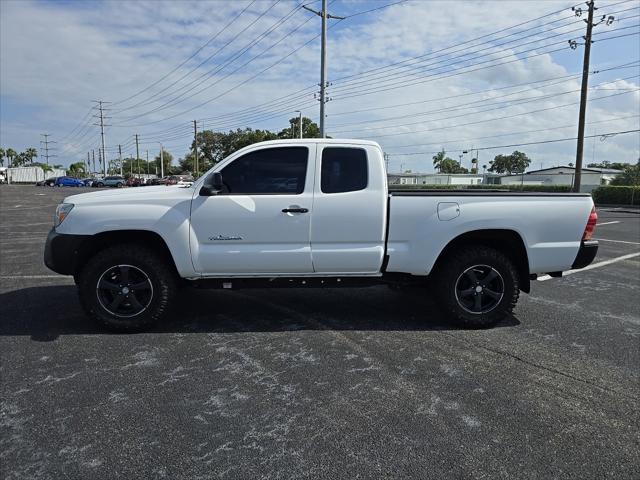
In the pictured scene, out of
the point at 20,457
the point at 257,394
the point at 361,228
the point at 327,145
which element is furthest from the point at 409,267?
the point at 20,457

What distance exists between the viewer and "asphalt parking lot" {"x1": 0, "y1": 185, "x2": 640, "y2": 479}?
2.71 metres

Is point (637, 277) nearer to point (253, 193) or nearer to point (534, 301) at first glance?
point (534, 301)

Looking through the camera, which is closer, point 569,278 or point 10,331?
point 10,331

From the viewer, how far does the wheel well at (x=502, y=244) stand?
505 cm

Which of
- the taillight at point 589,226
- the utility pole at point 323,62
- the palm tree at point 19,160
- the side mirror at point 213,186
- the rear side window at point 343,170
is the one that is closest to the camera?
the side mirror at point 213,186

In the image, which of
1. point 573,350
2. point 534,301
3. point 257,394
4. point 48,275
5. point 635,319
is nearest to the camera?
point 257,394

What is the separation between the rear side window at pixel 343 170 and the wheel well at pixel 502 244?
3.93ft

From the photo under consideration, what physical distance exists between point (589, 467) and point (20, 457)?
10.7ft

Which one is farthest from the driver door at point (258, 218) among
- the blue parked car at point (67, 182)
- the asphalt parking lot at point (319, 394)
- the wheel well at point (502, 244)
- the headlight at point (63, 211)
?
the blue parked car at point (67, 182)

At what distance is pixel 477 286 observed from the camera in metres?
5.04

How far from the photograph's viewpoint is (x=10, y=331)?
4.75 metres

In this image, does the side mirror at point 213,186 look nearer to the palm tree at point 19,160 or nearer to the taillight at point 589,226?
the taillight at point 589,226

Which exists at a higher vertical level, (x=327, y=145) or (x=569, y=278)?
(x=327, y=145)

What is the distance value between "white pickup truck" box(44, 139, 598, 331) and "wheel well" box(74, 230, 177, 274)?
1 centimetres
